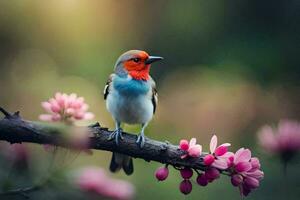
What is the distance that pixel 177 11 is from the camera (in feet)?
9.49

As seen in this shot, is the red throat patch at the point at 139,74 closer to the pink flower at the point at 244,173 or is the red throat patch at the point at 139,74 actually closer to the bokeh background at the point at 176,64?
the bokeh background at the point at 176,64

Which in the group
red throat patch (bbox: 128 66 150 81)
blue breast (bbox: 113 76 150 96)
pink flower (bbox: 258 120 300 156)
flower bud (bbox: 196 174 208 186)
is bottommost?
flower bud (bbox: 196 174 208 186)

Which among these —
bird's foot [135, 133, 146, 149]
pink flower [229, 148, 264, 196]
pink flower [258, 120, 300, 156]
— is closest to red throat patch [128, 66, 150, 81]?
pink flower [258, 120, 300, 156]

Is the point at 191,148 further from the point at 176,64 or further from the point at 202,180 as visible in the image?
the point at 176,64

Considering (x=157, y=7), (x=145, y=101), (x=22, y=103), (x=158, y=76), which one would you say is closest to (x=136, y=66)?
(x=145, y=101)

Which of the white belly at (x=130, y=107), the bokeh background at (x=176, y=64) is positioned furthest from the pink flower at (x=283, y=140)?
the white belly at (x=130, y=107)

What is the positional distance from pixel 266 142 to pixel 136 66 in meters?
A: 0.30

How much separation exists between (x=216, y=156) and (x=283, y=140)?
26 centimetres

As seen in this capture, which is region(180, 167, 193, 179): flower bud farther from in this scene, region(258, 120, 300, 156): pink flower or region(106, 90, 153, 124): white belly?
region(106, 90, 153, 124): white belly

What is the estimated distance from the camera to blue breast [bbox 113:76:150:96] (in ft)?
4.69

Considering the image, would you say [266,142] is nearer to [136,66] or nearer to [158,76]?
[136,66]

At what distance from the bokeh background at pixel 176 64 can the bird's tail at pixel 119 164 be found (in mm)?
→ 105

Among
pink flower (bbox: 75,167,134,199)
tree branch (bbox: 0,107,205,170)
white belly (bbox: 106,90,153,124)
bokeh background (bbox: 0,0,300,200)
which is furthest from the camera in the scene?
bokeh background (bbox: 0,0,300,200)

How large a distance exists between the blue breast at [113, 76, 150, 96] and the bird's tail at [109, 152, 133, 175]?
158 millimetres
